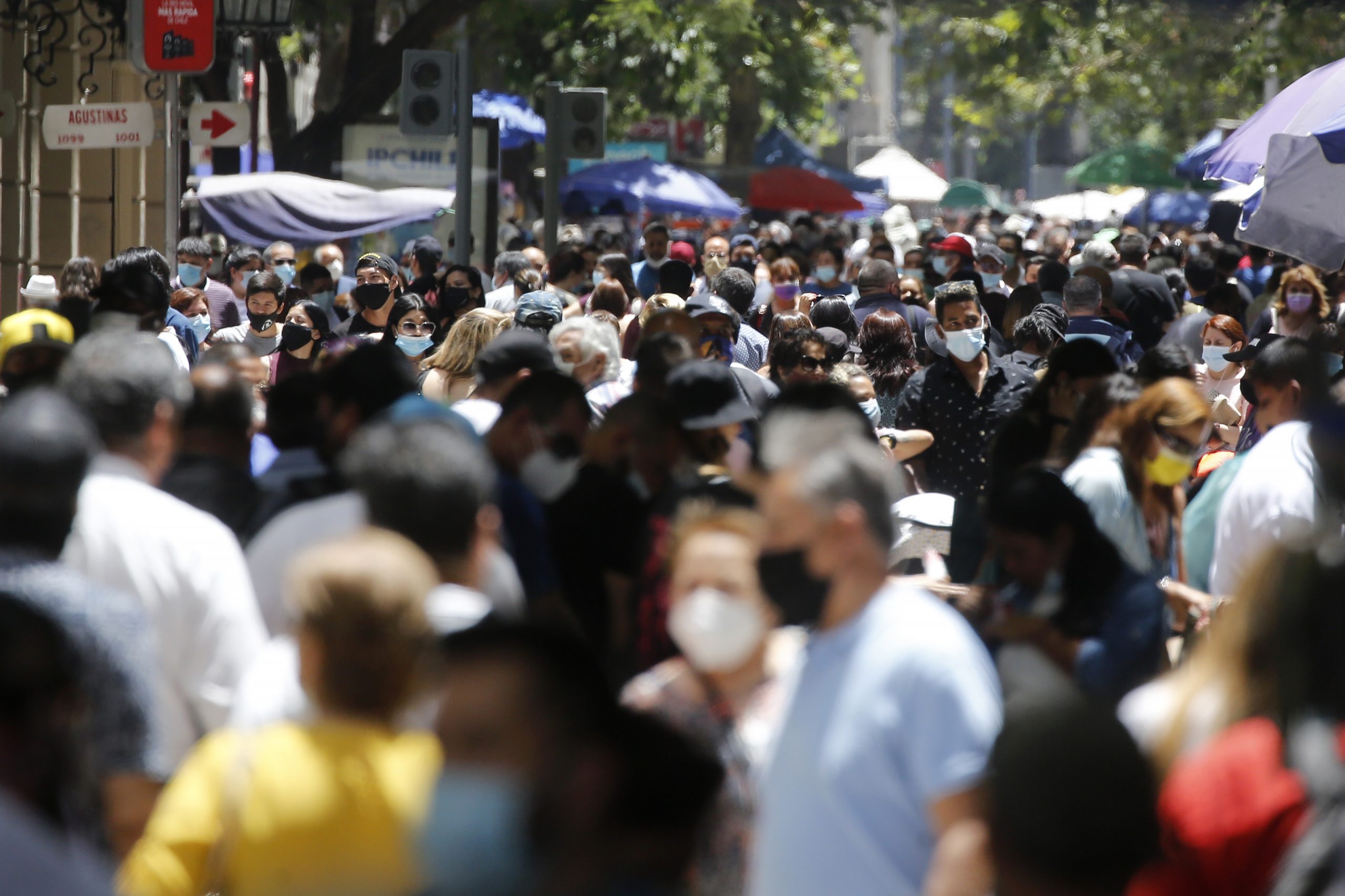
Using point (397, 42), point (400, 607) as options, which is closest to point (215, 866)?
point (400, 607)

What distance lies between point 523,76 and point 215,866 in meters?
20.5

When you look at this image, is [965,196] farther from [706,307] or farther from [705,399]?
[705,399]

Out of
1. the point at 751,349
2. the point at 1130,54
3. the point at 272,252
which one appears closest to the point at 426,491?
the point at 751,349

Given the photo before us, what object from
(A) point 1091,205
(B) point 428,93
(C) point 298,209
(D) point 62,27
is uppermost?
(D) point 62,27

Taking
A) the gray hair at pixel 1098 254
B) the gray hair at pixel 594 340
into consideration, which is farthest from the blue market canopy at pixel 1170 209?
the gray hair at pixel 594 340

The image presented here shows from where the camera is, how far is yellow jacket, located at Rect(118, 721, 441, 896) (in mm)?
2740

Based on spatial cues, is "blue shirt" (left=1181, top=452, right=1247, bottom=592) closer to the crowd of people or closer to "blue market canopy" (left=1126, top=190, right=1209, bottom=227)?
the crowd of people

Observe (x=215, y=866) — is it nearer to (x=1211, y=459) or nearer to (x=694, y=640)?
(x=694, y=640)

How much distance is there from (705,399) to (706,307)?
393 centimetres

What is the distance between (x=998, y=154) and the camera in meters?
106

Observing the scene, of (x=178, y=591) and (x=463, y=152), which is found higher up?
(x=463, y=152)

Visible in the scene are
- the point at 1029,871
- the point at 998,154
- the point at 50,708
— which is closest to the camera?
the point at 1029,871

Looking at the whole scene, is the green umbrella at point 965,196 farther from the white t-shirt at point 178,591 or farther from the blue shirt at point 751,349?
the white t-shirt at point 178,591

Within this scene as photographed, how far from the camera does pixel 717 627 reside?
3.64m
